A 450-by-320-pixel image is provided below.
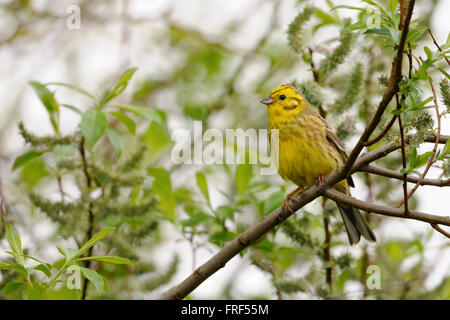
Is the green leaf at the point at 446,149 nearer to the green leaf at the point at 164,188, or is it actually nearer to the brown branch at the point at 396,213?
the brown branch at the point at 396,213

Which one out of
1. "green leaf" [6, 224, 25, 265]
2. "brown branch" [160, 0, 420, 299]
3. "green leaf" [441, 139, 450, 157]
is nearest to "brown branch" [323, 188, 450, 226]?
"brown branch" [160, 0, 420, 299]

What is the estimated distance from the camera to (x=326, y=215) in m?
3.48

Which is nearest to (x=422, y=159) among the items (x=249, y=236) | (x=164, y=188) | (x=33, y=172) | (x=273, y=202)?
(x=249, y=236)

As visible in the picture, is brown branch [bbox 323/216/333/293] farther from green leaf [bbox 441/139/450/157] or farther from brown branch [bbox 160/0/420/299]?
green leaf [bbox 441/139/450/157]

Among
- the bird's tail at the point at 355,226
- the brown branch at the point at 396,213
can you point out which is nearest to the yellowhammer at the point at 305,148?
the bird's tail at the point at 355,226

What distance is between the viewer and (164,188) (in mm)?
3693

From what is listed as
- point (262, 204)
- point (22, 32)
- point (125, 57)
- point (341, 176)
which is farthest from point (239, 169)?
point (22, 32)

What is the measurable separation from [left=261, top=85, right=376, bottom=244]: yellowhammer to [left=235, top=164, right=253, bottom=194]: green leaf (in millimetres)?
276

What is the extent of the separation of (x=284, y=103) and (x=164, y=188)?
112 centimetres

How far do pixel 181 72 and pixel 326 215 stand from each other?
2976 millimetres

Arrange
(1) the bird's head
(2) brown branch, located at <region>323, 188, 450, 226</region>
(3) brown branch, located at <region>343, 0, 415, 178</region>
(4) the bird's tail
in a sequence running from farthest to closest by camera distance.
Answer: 1. (1) the bird's head
2. (4) the bird's tail
3. (2) brown branch, located at <region>323, 188, 450, 226</region>
4. (3) brown branch, located at <region>343, 0, 415, 178</region>

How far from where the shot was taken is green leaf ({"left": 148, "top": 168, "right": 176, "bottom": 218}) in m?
3.65

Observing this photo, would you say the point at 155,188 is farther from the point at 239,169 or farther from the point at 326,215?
the point at 326,215

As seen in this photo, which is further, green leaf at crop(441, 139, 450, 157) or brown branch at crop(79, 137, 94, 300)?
brown branch at crop(79, 137, 94, 300)
